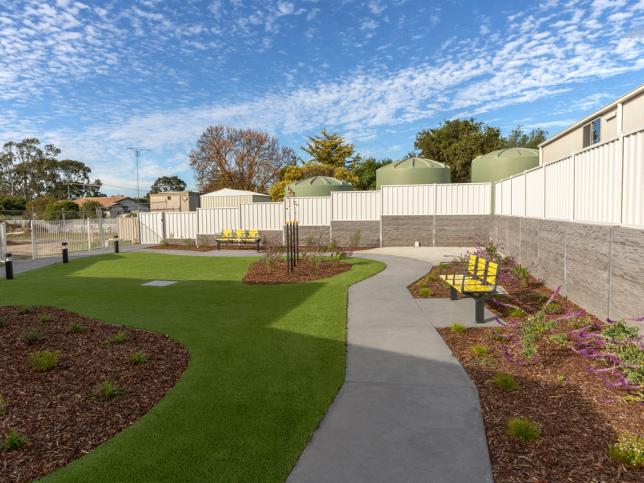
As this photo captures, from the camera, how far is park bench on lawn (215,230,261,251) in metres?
22.1

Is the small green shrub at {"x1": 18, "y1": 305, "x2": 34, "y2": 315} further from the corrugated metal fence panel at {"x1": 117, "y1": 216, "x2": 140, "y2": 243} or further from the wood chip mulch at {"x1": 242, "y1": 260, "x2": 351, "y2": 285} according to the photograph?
the corrugated metal fence panel at {"x1": 117, "y1": 216, "x2": 140, "y2": 243}

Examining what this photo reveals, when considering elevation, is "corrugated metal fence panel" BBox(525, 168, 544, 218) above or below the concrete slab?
above

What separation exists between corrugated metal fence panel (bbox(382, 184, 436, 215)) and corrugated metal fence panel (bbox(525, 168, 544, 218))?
843 cm

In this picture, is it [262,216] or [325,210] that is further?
[262,216]

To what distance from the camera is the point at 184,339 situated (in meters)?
6.48

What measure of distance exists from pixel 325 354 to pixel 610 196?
4.91m

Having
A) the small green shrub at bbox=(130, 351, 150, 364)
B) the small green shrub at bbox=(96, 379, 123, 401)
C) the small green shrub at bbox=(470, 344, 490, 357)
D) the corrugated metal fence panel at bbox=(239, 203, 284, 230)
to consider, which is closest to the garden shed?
the corrugated metal fence panel at bbox=(239, 203, 284, 230)

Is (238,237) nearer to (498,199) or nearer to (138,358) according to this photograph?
(498,199)

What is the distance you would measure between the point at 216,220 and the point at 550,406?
22116 millimetres

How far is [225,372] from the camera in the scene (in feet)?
16.8

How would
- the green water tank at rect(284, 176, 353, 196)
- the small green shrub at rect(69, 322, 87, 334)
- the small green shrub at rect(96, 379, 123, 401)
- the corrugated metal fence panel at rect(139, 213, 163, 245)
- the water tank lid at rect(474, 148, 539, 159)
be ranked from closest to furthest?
the small green shrub at rect(96, 379, 123, 401) < the small green shrub at rect(69, 322, 87, 334) < the water tank lid at rect(474, 148, 539, 159) < the corrugated metal fence panel at rect(139, 213, 163, 245) < the green water tank at rect(284, 176, 353, 196)

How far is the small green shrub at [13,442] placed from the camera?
3512 mm

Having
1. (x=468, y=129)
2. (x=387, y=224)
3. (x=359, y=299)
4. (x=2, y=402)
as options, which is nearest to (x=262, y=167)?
(x=468, y=129)

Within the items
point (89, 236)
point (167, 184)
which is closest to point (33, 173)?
point (167, 184)
